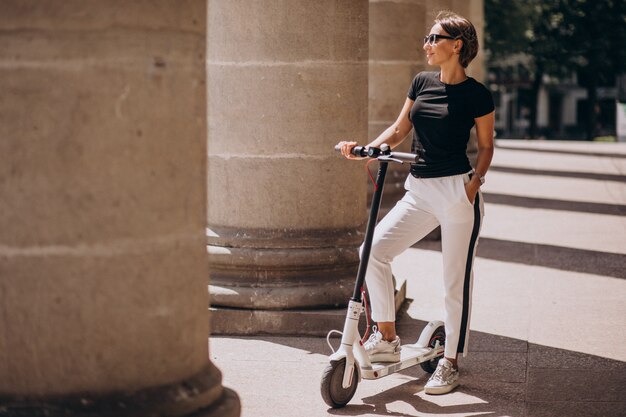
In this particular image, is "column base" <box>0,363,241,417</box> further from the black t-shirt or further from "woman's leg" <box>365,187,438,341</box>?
the black t-shirt

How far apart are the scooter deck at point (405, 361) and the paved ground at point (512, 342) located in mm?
158

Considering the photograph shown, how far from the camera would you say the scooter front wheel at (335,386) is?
19.0ft

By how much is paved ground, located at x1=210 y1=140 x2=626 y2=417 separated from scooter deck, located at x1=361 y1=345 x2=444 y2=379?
0.52 ft

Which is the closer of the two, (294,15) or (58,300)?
(58,300)

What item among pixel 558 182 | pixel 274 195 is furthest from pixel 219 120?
pixel 558 182

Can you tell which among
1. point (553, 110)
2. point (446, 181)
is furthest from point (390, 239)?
point (553, 110)

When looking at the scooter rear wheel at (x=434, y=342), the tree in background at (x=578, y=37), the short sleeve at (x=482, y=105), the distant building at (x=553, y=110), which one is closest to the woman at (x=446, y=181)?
the short sleeve at (x=482, y=105)

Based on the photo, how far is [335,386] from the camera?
19.1ft

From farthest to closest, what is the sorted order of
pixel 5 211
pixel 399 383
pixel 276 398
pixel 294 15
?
pixel 294 15 < pixel 399 383 < pixel 276 398 < pixel 5 211

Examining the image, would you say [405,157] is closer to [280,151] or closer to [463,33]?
[463,33]

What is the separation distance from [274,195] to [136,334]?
4181 millimetres

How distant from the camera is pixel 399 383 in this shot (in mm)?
6523

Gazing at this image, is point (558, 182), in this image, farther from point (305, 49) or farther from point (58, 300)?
point (58, 300)

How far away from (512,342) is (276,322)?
1611mm
